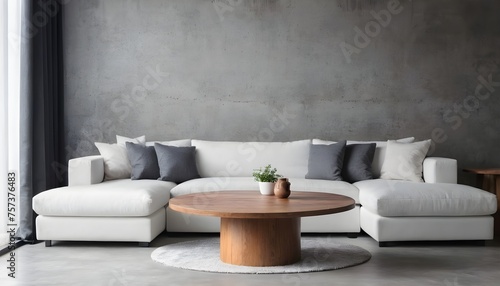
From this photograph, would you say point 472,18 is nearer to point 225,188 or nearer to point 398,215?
point 398,215

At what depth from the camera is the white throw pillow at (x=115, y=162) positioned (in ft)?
19.6

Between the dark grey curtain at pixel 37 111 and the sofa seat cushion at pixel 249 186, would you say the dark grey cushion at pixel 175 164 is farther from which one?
the dark grey curtain at pixel 37 111

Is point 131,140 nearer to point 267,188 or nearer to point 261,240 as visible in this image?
point 267,188

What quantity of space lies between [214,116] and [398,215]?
2549mm

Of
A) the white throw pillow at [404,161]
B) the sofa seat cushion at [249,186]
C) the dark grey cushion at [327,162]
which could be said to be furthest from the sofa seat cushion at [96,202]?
the white throw pillow at [404,161]

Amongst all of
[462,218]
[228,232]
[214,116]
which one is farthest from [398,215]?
[214,116]

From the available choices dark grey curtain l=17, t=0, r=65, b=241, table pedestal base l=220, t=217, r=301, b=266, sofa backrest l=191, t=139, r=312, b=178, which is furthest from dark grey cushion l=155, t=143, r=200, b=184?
table pedestal base l=220, t=217, r=301, b=266

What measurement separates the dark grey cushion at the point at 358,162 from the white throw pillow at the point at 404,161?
0.51 ft

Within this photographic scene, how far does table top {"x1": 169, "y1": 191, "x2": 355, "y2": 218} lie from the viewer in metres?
3.91

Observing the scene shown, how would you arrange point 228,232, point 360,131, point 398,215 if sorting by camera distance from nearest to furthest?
point 228,232 → point 398,215 → point 360,131

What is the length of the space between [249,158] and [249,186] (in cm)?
69

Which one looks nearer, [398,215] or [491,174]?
[398,215]

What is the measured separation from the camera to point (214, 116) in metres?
6.73

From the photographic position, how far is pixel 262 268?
13.5 ft
